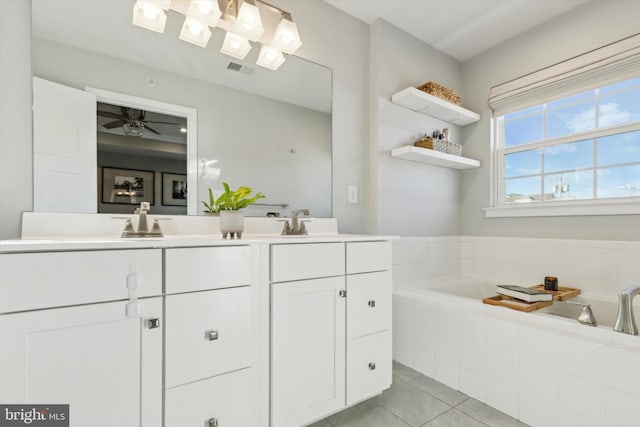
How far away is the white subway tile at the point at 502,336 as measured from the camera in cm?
153

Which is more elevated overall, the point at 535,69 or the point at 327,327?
the point at 535,69

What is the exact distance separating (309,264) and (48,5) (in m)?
1.56

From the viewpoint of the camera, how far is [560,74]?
2.18m

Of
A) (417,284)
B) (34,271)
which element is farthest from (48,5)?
(417,284)

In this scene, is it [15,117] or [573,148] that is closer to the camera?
[15,117]

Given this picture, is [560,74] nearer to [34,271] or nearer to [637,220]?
[637,220]

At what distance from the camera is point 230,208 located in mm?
1461

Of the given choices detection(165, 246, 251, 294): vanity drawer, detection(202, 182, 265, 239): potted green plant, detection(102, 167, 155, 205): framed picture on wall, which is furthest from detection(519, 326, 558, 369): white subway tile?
detection(102, 167, 155, 205): framed picture on wall

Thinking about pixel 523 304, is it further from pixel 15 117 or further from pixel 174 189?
pixel 15 117

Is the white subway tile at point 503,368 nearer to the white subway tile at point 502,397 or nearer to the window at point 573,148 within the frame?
the white subway tile at point 502,397

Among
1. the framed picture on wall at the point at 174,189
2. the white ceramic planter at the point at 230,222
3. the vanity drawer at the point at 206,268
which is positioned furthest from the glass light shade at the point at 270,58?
the vanity drawer at the point at 206,268

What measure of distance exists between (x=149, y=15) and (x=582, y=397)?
2574 millimetres

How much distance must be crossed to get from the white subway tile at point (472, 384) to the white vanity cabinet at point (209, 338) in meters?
1.20

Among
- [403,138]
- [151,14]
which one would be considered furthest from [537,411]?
[151,14]
